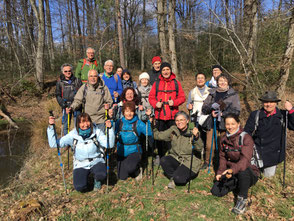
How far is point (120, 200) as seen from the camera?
4043 millimetres

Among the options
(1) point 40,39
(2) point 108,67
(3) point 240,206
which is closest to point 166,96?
(2) point 108,67

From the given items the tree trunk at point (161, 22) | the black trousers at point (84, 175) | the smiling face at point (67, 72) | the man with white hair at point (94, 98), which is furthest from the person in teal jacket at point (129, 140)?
the tree trunk at point (161, 22)

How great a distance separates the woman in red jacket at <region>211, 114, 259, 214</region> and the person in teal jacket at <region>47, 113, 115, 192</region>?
233 centimetres

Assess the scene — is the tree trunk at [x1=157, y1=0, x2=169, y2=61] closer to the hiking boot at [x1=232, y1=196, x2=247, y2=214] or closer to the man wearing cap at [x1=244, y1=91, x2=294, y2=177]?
the man wearing cap at [x1=244, y1=91, x2=294, y2=177]

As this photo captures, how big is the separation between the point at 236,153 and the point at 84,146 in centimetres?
306

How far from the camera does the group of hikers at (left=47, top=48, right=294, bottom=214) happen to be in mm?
3760

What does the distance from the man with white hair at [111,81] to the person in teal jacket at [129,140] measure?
1.26 meters

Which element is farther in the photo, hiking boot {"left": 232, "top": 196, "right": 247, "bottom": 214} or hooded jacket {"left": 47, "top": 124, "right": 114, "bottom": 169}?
hooded jacket {"left": 47, "top": 124, "right": 114, "bottom": 169}

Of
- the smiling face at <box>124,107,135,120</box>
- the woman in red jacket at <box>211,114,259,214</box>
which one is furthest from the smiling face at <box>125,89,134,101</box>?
the woman in red jacket at <box>211,114,259,214</box>

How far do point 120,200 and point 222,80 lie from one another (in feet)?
11.0

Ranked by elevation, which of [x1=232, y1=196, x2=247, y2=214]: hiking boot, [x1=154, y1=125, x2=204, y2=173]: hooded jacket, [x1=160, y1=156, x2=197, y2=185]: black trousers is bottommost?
[x1=232, y1=196, x2=247, y2=214]: hiking boot

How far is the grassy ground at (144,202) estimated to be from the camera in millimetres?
3541

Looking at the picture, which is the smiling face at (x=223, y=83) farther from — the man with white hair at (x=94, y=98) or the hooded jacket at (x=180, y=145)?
the man with white hair at (x=94, y=98)

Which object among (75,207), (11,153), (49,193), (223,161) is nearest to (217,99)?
(223,161)
